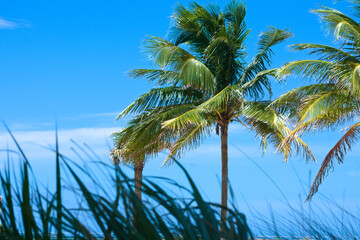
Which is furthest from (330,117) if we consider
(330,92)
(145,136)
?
(145,136)

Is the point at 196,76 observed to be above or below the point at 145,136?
above

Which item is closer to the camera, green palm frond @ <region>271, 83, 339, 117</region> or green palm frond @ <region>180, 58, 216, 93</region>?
green palm frond @ <region>271, 83, 339, 117</region>

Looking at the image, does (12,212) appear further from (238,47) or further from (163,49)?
(238,47)

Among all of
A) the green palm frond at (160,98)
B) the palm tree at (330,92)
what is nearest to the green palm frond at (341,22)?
the palm tree at (330,92)

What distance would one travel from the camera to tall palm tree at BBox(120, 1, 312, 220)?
14.5 meters

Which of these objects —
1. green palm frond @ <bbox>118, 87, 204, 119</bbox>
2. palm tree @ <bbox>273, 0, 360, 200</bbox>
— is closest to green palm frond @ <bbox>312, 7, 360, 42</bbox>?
palm tree @ <bbox>273, 0, 360, 200</bbox>

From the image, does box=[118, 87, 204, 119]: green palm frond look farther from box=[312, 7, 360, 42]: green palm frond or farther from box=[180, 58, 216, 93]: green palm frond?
box=[312, 7, 360, 42]: green palm frond

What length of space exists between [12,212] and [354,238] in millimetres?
1956

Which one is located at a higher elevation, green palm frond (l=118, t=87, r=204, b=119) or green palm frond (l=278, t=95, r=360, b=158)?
green palm frond (l=118, t=87, r=204, b=119)

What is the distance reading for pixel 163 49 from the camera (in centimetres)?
1505

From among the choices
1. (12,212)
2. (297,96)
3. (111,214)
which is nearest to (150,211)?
(111,214)

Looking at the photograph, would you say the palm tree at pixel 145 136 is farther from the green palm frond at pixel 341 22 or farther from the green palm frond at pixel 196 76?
the green palm frond at pixel 341 22

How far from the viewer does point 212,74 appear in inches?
624

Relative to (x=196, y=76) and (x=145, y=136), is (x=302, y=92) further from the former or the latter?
(x=145, y=136)
